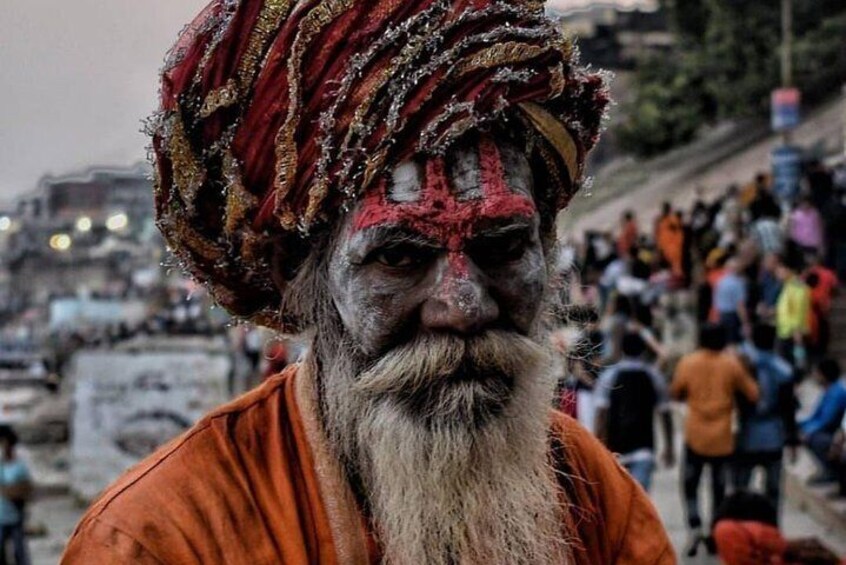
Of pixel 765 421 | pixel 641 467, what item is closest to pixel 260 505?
pixel 641 467

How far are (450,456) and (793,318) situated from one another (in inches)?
433

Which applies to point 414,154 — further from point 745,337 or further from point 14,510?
point 745,337

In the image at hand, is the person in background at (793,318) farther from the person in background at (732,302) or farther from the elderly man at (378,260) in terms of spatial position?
the elderly man at (378,260)

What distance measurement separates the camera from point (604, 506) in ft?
7.84

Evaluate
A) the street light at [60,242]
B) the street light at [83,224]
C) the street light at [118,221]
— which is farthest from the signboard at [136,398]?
the street light at [83,224]

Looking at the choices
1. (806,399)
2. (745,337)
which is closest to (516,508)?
(745,337)

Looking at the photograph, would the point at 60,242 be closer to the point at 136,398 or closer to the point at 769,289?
the point at 769,289

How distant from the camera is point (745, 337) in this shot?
11742 mm

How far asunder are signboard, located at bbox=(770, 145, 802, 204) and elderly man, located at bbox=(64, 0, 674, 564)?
1843 cm

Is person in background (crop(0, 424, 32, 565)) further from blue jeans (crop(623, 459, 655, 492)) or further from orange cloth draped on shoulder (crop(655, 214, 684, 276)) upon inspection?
orange cloth draped on shoulder (crop(655, 214, 684, 276))

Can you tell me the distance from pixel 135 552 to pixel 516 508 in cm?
65

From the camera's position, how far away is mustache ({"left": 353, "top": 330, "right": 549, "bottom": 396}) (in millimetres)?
2078

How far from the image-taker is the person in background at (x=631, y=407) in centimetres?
750

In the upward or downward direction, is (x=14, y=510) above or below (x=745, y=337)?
below
